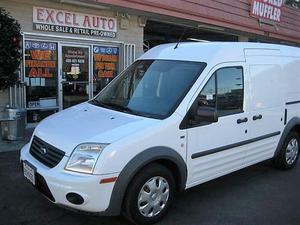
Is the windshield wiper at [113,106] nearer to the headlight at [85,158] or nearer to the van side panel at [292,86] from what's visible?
the headlight at [85,158]

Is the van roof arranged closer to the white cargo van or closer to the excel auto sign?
the white cargo van

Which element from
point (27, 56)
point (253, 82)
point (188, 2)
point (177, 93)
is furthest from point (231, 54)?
point (188, 2)

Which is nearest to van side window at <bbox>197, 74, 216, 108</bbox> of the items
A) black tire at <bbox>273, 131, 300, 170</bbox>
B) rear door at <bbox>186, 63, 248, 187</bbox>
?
rear door at <bbox>186, 63, 248, 187</bbox>

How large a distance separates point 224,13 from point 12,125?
780 centimetres

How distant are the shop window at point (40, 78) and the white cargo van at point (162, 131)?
178 inches

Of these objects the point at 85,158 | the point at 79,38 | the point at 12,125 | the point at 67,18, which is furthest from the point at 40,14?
the point at 85,158

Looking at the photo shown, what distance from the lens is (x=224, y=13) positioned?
42.4 ft

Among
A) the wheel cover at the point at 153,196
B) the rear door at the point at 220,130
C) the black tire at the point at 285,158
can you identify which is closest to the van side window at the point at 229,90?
the rear door at the point at 220,130

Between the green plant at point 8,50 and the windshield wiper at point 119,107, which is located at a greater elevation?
the green plant at point 8,50

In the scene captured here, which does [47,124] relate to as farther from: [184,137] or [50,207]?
[184,137]

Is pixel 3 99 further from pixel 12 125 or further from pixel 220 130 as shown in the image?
pixel 220 130

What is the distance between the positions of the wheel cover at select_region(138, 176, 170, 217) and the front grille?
3.04 ft

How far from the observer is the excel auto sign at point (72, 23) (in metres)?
9.50

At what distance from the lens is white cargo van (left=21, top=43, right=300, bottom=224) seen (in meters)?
3.93
